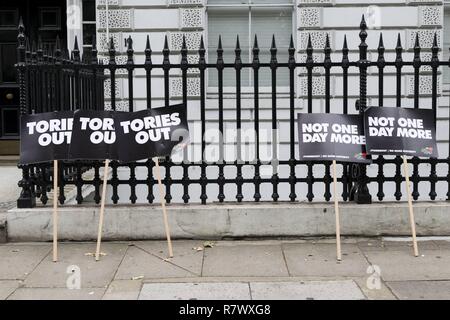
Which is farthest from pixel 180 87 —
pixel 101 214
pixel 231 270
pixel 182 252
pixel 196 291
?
pixel 196 291

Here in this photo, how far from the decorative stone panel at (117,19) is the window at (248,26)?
157 centimetres

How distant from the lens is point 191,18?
37.8 feet

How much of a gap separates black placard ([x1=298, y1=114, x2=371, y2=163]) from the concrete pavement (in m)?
0.92

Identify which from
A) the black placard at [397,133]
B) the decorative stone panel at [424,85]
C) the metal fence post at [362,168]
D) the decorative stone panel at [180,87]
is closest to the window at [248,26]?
the decorative stone panel at [180,87]

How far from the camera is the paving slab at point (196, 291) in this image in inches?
185

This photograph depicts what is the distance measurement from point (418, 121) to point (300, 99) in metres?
5.37

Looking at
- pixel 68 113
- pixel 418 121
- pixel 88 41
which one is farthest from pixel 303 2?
pixel 68 113

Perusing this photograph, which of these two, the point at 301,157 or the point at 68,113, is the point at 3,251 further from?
the point at 301,157

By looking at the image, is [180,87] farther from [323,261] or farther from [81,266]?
[323,261]

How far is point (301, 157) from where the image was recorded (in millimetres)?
6008

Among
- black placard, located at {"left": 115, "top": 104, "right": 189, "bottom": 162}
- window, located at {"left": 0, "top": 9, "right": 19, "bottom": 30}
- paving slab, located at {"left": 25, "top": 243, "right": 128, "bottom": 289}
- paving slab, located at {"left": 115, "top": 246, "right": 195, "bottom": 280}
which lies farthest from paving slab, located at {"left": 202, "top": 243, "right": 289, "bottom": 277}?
window, located at {"left": 0, "top": 9, "right": 19, "bottom": 30}

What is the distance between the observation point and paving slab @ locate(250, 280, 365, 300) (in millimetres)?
4691

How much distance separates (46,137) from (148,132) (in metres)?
1.02

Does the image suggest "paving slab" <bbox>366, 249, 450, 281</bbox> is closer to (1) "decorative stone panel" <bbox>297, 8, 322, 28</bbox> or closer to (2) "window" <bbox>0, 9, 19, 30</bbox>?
(1) "decorative stone panel" <bbox>297, 8, 322, 28</bbox>
